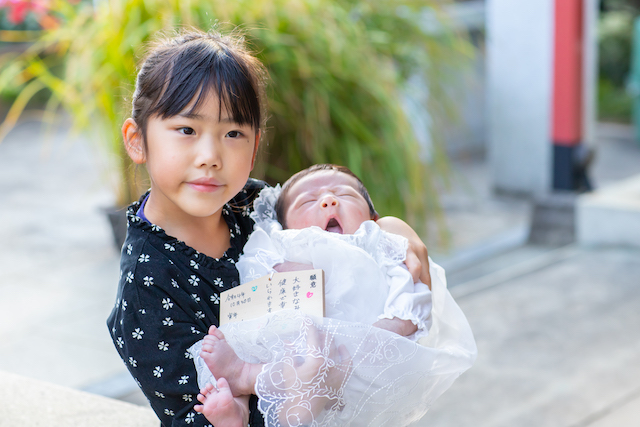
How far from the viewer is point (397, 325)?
3.79 feet

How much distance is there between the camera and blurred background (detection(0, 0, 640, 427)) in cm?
286

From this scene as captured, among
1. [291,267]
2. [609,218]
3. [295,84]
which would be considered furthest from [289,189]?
[609,218]

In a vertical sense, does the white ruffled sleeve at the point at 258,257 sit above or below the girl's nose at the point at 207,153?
below

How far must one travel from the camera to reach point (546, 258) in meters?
4.08

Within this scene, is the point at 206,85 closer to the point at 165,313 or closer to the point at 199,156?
the point at 199,156

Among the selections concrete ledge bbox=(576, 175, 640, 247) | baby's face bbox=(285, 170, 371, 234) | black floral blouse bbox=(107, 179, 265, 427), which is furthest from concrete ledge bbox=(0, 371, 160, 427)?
concrete ledge bbox=(576, 175, 640, 247)

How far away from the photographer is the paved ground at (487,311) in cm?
262

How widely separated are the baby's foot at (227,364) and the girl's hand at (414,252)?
33 cm

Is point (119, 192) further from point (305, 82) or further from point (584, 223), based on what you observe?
point (584, 223)

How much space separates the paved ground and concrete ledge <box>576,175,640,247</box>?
0.08 metres

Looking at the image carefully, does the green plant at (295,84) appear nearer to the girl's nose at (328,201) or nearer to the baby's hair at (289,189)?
the baby's hair at (289,189)

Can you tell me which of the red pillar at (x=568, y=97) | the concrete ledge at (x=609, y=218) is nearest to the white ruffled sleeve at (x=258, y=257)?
the concrete ledge at (x=609, y=218)

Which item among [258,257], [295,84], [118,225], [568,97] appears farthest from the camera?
[568,97]

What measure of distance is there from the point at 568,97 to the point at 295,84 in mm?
1989
